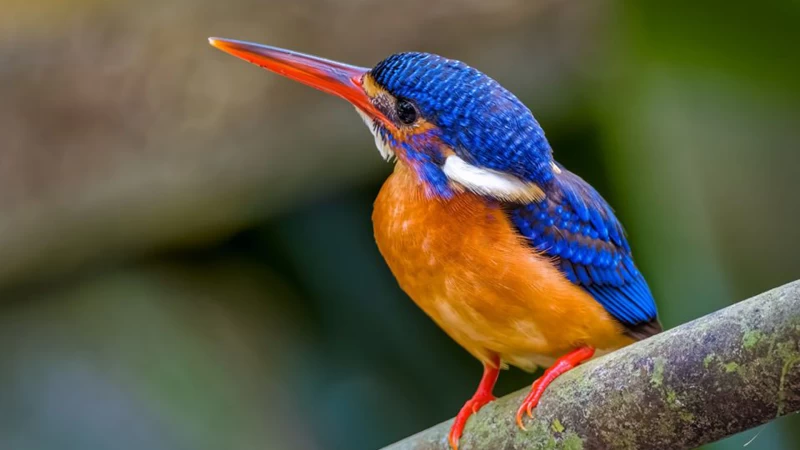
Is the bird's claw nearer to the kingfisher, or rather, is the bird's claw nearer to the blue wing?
the kingfisher

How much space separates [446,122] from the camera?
2174mm

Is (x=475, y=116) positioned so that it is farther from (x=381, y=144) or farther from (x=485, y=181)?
(x=381, y=144)

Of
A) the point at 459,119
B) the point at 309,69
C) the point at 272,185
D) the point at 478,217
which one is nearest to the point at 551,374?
the point at 478,217

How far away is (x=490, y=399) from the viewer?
2.38 m

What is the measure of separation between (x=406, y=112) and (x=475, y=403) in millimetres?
690

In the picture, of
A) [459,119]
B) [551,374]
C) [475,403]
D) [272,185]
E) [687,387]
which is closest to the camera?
[687,387]

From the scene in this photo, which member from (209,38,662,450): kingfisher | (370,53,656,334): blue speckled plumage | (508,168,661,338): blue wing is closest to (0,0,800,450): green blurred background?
(508,168,661,338): blue wing

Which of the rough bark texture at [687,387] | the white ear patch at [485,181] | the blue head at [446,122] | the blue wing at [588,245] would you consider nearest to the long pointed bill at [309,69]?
the blue head at [446,122]

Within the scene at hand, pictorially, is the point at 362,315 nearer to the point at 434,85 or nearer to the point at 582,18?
the point at 582,18

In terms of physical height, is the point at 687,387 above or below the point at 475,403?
above

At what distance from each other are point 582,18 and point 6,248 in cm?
250

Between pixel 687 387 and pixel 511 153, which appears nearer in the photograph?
pixel 687 387

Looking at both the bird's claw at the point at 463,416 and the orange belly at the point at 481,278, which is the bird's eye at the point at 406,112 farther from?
the bird's claw at the point at 463,416

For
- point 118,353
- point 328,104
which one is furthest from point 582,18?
point 118,353
